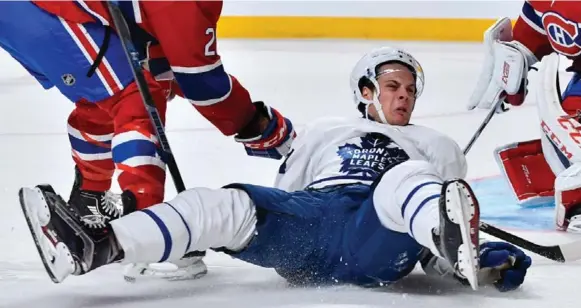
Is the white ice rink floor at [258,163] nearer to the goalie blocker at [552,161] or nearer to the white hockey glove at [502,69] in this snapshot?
the goalie blocker at [552,161]

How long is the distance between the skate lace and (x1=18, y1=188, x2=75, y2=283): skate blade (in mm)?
284

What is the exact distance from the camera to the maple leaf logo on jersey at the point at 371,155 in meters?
1.76

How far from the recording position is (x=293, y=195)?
5.44 ft

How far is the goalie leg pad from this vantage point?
98.0 inches

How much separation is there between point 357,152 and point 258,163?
3.45ft

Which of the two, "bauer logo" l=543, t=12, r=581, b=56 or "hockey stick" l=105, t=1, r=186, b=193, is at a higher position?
"hockey stick" l=105, t=1, r=186, b=193

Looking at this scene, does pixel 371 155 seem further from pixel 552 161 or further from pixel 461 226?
pixel 552 161

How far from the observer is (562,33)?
2322mm

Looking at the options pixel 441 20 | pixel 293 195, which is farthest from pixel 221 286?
pixel 441 20

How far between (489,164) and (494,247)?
1297 millimetres

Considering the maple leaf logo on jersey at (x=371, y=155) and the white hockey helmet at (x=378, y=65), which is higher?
the white hockey helmet at (x=378, y=65)

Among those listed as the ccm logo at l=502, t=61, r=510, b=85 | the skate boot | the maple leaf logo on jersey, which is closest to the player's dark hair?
the maple leaf logo on jersey

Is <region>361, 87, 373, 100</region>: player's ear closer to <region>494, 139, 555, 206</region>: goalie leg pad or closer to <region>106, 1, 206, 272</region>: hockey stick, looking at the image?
<region>106, 1, 206, 272</region>: hockey stick

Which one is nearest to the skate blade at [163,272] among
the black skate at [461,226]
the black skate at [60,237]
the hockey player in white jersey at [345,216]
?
the hockey player in white jersey at [345,216]
